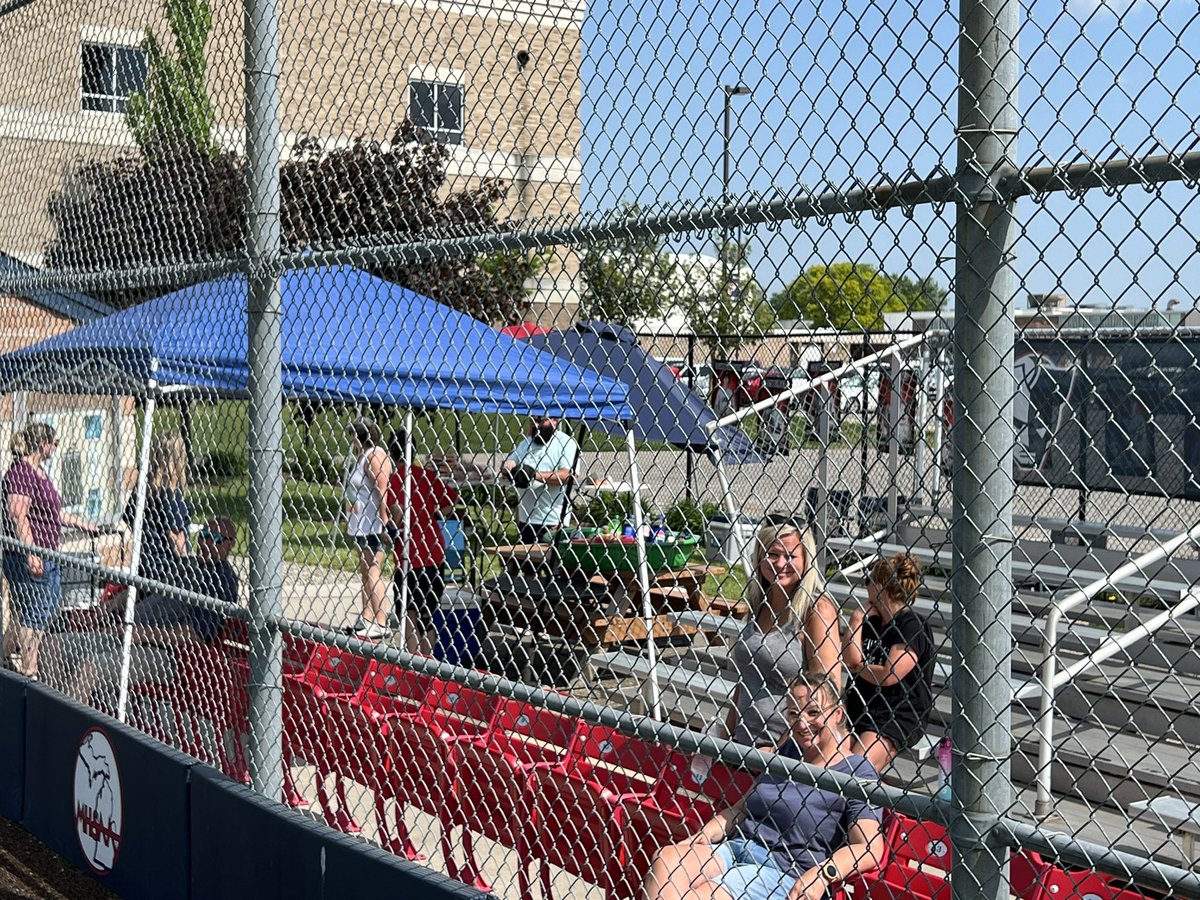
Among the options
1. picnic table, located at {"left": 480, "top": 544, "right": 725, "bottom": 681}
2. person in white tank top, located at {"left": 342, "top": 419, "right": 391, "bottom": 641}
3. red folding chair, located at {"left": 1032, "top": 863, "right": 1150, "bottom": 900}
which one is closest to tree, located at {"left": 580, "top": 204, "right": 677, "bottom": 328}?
red folding chair, located at {"left": 1032, "top": 863, "right": 1150, "bottom": 900}

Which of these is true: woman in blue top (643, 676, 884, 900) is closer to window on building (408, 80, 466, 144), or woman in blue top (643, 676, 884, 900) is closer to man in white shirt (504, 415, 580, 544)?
window on building (408, 80, 466, 144)

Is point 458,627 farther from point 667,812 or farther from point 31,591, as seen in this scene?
point 667,812

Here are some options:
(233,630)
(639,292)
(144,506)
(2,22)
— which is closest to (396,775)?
(233,630)

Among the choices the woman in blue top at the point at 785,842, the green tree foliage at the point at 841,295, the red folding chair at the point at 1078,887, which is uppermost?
the green tree foliage at the point at 841,295

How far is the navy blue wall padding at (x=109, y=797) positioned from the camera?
480 cm

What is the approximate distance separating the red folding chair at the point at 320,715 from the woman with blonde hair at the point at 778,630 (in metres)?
1.77

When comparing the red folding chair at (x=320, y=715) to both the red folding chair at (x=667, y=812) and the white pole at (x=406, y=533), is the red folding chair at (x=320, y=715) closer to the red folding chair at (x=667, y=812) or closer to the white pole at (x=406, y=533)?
the white pole at (x=406, y=533)

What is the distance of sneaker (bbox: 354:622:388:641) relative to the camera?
254 inches

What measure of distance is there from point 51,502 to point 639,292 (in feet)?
15.6

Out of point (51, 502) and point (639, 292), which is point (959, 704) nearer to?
point (639, 292)

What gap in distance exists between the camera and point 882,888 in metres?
3.50

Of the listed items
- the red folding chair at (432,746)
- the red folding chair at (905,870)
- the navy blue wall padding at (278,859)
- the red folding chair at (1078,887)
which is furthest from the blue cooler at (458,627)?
the red folding chair at (1078,887)

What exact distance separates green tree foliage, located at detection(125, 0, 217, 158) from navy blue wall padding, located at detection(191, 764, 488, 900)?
2452 millimetres

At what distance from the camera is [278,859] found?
13.7 feet
